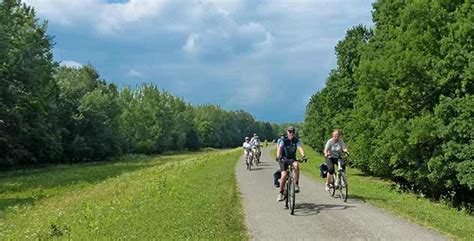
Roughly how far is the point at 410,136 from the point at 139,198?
13.1m

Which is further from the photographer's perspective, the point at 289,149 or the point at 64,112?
the point at 64,112

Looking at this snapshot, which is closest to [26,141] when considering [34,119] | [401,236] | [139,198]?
[34,119]

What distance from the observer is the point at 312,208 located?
15.4m

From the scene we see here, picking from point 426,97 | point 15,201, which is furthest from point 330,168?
point 15,201

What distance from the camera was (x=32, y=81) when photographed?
148 feet

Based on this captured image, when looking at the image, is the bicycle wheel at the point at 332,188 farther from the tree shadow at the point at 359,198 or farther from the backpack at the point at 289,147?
the backpack at the point at 289,147

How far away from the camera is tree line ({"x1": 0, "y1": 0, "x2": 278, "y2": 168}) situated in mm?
44844

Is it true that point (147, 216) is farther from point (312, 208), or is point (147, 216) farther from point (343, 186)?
point (343, 186)

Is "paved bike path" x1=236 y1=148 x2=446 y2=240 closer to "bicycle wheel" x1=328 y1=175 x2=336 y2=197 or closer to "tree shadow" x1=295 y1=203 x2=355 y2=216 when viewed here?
"tree shadow" x1=295 y1=203 x2=355 y2=216

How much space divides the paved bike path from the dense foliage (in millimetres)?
8487

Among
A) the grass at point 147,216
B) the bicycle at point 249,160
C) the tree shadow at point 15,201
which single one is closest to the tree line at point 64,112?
the tree shadow at point 15,201

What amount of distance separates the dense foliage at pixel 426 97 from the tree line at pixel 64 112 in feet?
85.5

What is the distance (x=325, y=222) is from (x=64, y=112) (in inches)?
2553

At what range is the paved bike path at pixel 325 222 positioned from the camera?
11.6 meters
